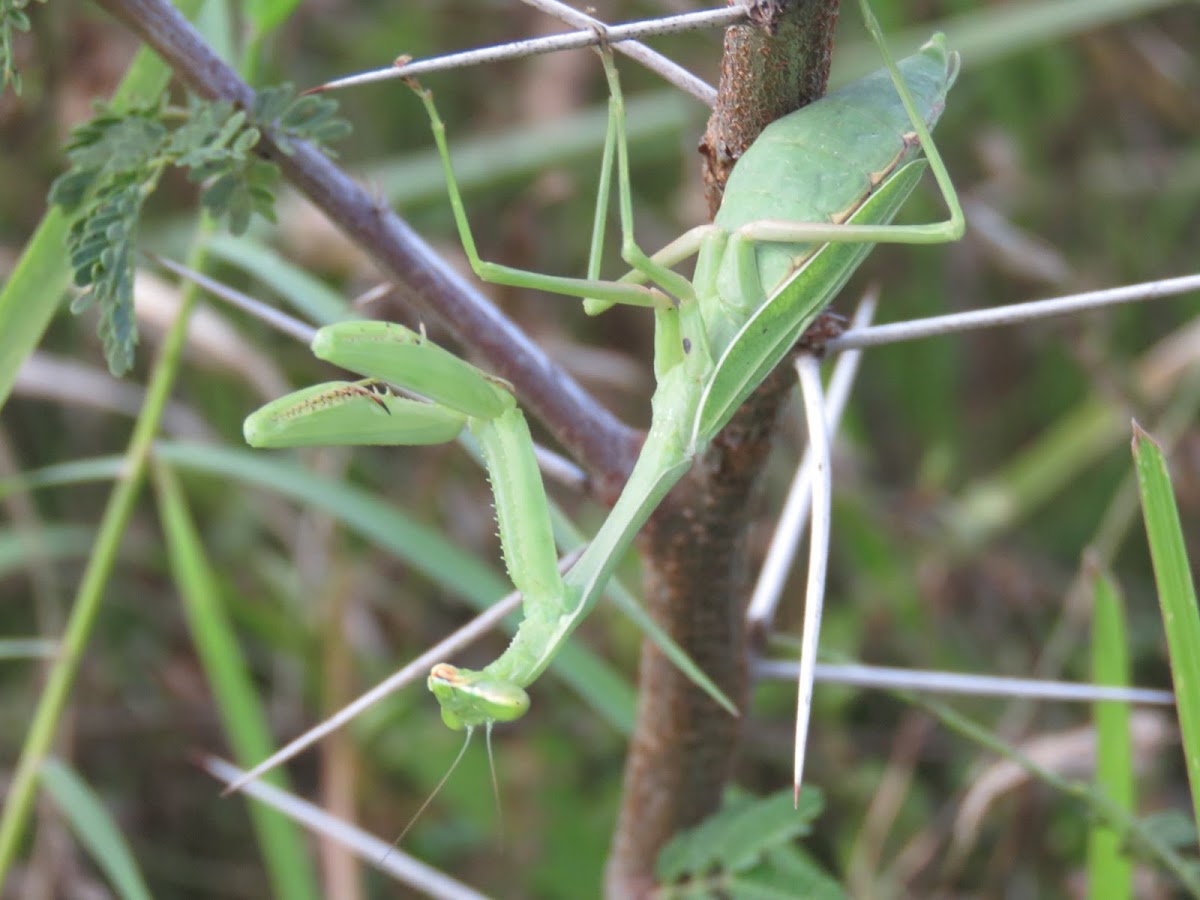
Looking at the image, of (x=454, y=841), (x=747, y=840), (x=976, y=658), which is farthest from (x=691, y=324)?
(x=976, y=658)

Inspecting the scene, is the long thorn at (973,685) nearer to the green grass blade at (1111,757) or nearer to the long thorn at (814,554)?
the green grass blade at (1111,757)

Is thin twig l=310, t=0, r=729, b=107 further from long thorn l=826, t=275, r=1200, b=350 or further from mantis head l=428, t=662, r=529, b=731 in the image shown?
mantis head l=428, t=662, r=529, b=731

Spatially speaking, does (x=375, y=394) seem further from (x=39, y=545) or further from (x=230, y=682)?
(x=39, y=545)

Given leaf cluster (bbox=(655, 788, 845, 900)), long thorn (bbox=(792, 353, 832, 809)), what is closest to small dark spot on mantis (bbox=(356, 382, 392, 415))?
long thorn (bbox=(792, 353, 832, 809))

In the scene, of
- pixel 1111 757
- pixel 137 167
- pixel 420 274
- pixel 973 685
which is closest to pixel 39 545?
pixel 137 167

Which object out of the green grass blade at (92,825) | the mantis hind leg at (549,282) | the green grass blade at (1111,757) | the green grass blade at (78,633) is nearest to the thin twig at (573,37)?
the mantis hind leg at (549,282)

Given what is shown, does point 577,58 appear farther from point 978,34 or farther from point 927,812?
point 927,812
